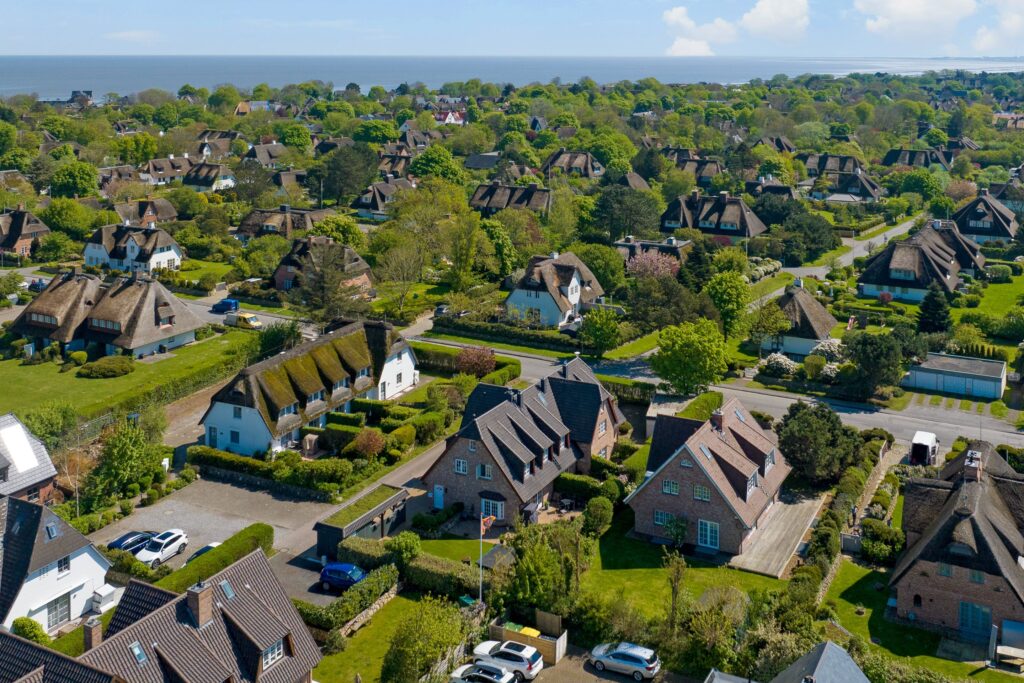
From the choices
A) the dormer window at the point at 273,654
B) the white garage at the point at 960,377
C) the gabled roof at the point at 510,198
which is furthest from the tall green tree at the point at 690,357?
the gabled roof at the point at 510,198

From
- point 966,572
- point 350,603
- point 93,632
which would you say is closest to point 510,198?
point 350,603

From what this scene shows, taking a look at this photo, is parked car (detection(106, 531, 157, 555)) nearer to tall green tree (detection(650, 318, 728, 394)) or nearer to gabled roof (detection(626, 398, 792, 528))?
gabled roof (detection(626, 398, 792, 528))

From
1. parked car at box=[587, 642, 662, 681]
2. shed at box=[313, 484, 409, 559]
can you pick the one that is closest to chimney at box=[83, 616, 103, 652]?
shed at box=[313, 484, 409, 559]

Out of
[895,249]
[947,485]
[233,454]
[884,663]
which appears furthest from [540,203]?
[884,663]

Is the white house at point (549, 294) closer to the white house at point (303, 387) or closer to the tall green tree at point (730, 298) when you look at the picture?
→ the tall green tree at point (730, 298)

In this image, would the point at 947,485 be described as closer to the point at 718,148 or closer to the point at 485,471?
the point at 485,471

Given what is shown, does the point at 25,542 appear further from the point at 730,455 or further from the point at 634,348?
the point at 634,348
